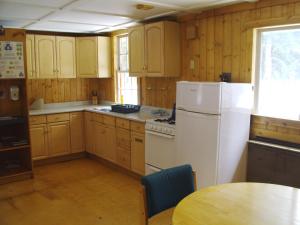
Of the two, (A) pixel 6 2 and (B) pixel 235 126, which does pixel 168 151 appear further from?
(A) pixel 6 2

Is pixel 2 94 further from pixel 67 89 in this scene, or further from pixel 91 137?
pixel 91 137

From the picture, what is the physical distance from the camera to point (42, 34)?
5.41 m

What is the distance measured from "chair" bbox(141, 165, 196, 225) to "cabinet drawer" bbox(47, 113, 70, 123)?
11.8 feet

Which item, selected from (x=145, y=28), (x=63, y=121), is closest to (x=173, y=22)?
(x=145, y=28)

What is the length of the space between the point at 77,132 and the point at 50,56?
4.74 feet

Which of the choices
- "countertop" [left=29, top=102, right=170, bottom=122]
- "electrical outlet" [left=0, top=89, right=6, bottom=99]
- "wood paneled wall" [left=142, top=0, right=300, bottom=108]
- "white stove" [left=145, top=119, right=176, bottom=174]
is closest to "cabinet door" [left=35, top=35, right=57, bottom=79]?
"countertop" [left=29, top=102, right=170, bottom=122]

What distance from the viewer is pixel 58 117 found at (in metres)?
5.16

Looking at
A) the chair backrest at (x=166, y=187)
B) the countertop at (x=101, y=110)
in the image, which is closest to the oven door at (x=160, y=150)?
the countertop at (x=101, y=110)

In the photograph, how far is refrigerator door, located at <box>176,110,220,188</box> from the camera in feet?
10.1

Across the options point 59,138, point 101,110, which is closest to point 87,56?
point 101,110

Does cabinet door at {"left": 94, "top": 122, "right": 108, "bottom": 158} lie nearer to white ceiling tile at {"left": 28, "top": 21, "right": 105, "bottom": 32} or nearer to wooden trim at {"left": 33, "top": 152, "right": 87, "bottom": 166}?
wooden trim at {"left": 33, "top": 152, "right": 87, "bottom": 166}

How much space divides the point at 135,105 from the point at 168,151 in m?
1.50

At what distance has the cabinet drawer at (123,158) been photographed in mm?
4467

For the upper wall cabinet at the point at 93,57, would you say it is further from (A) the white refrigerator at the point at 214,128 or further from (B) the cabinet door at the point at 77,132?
(A) the white refrigerator at the point at 214,128
